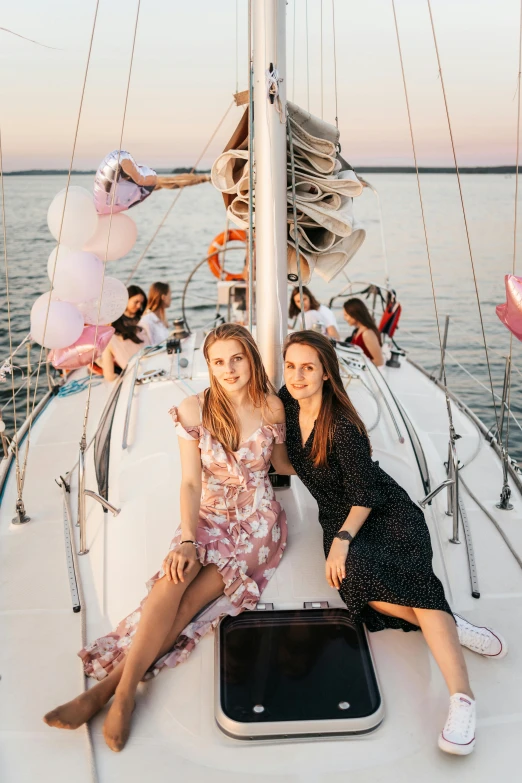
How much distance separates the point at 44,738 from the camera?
2059 mm

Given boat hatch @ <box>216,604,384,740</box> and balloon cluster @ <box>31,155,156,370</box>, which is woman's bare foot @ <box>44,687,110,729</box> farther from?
balloon cluster @ <box>31,155,156,370</box>

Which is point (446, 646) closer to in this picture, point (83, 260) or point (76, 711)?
point (76, 711)

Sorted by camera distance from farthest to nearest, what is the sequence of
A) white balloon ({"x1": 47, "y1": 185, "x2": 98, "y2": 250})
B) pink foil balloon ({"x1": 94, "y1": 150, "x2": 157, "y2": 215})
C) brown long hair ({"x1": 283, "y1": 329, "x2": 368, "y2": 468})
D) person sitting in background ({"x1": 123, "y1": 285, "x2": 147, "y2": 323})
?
person sitting in background ({"x1": 123, "y1": 285, "x2": 147, "y2": 323})
pink foil balloon ({"x1": 94, "y1": 150, "x2": 157, "y2": 215})
white balloon ({"x1": 47, "y1": 185, "x2": 98, "y2": 250})
brown long hair ({"x1": 283, "y1": 329, "x2": 368, "y2": 468})

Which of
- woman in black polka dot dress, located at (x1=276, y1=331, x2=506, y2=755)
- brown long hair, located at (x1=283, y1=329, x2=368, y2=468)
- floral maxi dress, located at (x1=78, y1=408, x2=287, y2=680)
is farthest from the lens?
brown long hair, located at (x1=283, y1=329, x2=368, y2=468)

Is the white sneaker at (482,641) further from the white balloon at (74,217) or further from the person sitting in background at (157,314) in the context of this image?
the person sitting in background at (157,314)

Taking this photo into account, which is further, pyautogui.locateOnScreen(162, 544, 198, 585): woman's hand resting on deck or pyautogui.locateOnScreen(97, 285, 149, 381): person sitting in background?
pyautogui.locateOnScreen(97, 285, 149, 381): person sitting in background

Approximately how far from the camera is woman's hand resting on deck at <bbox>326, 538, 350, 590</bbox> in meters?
2.28

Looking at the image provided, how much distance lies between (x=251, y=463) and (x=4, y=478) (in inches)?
70.2

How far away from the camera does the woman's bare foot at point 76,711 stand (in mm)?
2006

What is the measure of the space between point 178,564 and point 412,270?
14907 mm

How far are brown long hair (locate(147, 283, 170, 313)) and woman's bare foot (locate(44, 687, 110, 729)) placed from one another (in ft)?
13.1

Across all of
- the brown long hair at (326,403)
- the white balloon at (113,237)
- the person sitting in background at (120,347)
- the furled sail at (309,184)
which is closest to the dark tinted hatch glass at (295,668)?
the brown long hair at (326,403)

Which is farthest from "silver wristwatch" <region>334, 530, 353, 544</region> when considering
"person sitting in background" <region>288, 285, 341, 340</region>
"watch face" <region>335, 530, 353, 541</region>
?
"person sitting in background" <region>288, 285, 341, 340</region>

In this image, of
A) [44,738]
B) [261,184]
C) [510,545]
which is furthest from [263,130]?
[44,738]
